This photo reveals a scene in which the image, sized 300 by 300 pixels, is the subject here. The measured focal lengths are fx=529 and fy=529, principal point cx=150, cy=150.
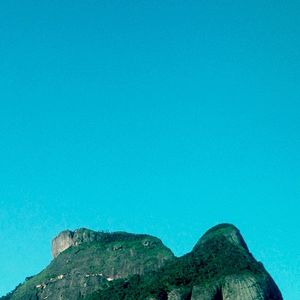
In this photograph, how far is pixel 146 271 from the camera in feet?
380

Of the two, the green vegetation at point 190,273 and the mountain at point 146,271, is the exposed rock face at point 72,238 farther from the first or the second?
the green vegetation at point 190,273

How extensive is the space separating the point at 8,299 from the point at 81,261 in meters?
25.3

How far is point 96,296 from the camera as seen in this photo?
336ft

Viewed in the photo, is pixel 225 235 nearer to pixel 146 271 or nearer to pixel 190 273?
pixel 146 271

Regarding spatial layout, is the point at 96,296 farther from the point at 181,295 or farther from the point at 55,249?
the point at 55,249

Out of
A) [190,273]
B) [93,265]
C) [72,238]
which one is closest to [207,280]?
[190,273]

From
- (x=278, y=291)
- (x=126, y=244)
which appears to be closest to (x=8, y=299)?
(x=126, y=244)

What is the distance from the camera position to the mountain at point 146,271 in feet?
281

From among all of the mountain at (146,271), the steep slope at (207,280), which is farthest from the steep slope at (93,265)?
the steep slope at (207,280)

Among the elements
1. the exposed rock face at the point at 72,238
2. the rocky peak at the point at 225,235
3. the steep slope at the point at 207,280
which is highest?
the exposed rock face at the point at 72,238

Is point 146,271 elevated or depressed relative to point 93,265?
depressed

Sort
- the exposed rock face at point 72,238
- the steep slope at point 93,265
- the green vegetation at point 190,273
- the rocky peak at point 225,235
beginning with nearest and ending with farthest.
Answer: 1. the green vegetation at point 190,273
2. the rocky peak at point 225,235
3. the steep slope at point 93,265
4. the exposed rock face at point 72,238

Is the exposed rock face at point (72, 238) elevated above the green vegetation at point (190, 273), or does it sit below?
above

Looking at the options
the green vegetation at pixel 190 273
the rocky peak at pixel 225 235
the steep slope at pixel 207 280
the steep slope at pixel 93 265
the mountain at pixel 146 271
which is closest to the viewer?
the steep slope at pixel 207 280
